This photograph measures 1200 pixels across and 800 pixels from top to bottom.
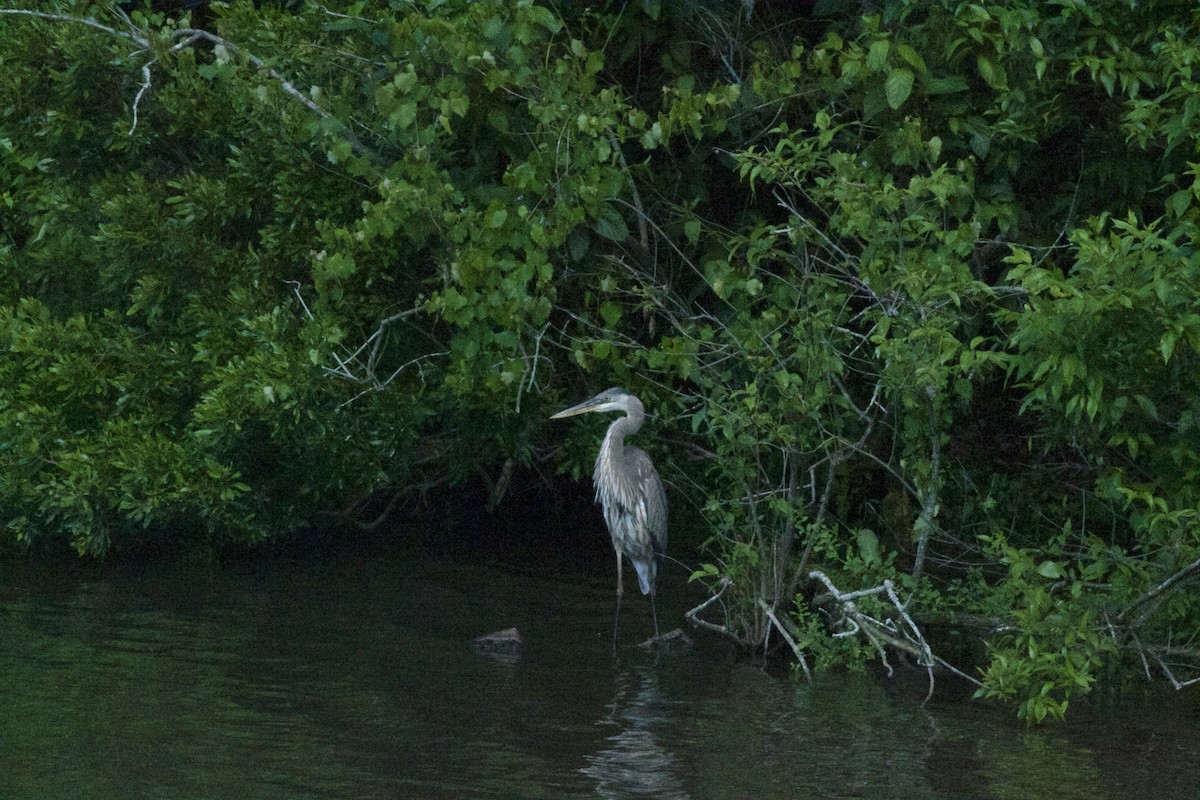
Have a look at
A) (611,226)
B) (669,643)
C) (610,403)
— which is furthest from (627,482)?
(611,226)

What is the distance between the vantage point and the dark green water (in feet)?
19.0

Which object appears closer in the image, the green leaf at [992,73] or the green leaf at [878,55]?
the green leaf at [878,55]

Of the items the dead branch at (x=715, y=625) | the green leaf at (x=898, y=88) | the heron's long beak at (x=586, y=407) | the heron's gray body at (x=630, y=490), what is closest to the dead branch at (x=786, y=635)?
the dead branch at (x=715, y=625)

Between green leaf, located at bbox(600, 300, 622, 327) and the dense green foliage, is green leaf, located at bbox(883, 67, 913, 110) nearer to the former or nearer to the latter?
the dense green foliage

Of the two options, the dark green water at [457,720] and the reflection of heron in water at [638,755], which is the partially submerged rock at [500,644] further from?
the reflection of heron in water at [638,755]

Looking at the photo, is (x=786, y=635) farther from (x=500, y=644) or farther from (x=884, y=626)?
(x=500, y=644)

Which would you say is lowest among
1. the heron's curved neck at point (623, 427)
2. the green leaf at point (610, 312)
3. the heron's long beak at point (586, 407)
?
the heron's curved neck at point (623, 427)

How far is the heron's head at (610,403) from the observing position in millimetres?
8969

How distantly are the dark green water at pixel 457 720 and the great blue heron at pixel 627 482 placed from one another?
521 mm

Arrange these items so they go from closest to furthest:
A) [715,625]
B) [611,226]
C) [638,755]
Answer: [638,755]
[611,226]
[715,625]

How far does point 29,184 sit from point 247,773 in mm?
5762

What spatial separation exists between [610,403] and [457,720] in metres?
2.74

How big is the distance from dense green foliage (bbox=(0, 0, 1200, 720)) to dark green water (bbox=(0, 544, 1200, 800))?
350 mm

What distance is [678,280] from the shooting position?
30.5 ft
